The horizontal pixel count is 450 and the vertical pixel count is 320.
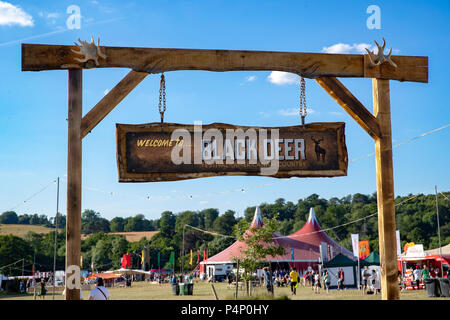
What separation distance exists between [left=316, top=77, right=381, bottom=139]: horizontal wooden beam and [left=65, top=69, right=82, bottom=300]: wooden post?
13.3ft

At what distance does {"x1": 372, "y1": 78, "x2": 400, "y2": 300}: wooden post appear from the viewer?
839 centimetres

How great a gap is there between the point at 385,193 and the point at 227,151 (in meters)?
2.78

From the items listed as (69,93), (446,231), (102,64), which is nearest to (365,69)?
(102,64)

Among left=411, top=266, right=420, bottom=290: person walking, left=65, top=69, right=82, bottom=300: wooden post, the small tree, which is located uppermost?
left=65, top=69, right=82, bottom=300: wooden post

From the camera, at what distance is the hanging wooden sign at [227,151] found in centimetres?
815

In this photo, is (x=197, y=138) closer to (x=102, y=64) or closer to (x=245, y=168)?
(x=245, y=168)

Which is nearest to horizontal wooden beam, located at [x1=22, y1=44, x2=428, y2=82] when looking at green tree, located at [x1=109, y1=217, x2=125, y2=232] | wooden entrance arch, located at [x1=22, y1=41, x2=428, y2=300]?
wooden entrance arch, located at [x1=22, y1=41, x2=428, y2=300]

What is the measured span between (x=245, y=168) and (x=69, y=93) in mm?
3072

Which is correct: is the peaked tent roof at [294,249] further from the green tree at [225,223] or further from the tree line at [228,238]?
the green tree at [225,223]

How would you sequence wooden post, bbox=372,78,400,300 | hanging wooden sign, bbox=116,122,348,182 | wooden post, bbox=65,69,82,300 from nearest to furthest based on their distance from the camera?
wooden post, bbox=65,69,82,300, hanging wooden sign, bbox=116,122,348,182, wooden post, bbox=372,78,400,300

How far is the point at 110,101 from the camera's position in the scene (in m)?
8.00

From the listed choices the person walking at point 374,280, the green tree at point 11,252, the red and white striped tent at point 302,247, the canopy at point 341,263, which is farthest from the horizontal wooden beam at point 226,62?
the green tree at point 11,252

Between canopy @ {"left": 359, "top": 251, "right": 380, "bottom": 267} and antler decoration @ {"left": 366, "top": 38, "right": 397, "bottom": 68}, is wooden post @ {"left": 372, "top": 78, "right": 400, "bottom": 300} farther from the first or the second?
canopy @ {"left": 359, "top": 251, "right": 380, "bottom": 267}

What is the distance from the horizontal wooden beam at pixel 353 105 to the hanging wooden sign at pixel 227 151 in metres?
0.33
